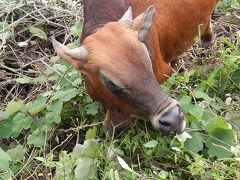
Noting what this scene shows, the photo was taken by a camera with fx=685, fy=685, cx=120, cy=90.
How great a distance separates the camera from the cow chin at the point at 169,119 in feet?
12.7

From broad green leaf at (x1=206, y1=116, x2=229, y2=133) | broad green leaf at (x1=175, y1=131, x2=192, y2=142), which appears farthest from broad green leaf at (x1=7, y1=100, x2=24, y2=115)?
broad green leaf at (x1=206, y1=116, x2=229, y2=133)

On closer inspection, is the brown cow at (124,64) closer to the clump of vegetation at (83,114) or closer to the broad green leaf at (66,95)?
the clump of vegetation at (83,114)

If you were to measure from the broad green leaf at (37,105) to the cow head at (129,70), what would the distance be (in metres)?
0.76

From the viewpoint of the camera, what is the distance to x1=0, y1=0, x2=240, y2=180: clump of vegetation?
13.3 ft

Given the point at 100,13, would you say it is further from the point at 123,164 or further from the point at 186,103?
the point at 123,164

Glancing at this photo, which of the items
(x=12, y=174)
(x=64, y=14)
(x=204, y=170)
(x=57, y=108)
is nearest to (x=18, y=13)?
(x=64, y=14)

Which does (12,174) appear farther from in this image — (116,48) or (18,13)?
(18,13)

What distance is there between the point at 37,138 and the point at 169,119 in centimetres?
110

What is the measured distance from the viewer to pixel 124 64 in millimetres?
3822

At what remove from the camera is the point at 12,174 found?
431 centimetres

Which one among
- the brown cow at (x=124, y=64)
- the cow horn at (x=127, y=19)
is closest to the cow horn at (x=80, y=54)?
the brown cow at (x=124, y=64)

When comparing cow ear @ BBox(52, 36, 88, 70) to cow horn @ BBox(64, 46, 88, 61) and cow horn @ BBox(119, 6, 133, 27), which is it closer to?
cow horn @ BBox(64, 46, 88, 61)

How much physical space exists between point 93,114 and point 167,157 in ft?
2.20

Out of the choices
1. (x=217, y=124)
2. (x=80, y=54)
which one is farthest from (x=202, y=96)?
(x=80, y=54)
